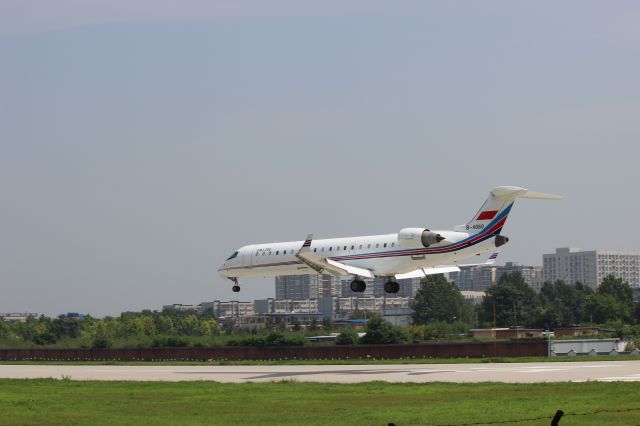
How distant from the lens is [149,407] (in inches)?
1189

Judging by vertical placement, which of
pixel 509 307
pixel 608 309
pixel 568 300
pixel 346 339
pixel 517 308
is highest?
pixel 568 300

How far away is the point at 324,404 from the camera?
2966 cm

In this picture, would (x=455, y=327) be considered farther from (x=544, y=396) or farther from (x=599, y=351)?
(x=544, y=396)

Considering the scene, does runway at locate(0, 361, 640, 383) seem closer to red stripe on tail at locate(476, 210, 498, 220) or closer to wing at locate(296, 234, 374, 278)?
wing at locate(296, 234, 374, 278)

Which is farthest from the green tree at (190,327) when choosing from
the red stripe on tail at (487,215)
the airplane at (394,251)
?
the red stripe on tail at (487,215)

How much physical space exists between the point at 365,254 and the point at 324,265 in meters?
2.31

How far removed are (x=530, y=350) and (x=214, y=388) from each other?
24.4 metres

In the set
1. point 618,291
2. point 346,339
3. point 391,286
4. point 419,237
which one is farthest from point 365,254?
point 618,291

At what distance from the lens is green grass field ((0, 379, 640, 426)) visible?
2541cm

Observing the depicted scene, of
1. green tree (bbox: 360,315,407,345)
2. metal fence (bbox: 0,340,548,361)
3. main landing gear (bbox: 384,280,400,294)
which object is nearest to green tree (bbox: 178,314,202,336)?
metal fence (bbox: 0,340,548,361)

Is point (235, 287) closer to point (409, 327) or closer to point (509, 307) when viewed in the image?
point (409, 327)

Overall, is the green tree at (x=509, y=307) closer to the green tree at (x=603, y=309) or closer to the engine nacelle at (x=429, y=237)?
the green tree at (x=603, y=309)

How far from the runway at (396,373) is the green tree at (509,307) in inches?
3166

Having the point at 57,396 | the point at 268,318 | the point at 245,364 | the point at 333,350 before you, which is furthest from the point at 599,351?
the point at 268,318
